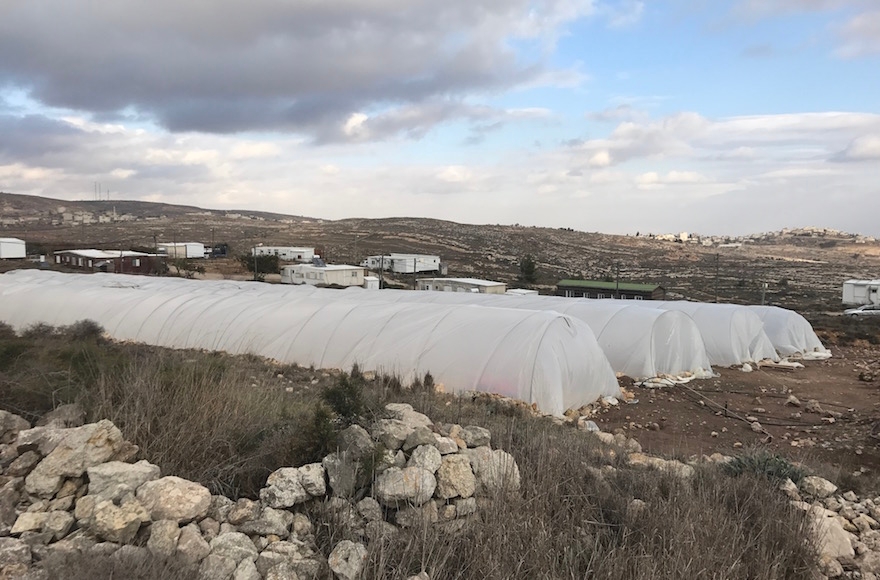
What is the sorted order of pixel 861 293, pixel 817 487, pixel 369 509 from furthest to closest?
pixel 861 293 < pixel 817 487 < pixel 369 509

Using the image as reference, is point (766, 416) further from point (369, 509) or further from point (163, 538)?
point (163, 538)

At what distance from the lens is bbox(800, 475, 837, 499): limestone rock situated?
19.4ft

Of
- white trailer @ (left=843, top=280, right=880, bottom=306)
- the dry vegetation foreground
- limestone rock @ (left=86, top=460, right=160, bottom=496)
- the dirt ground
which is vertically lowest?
the dirt ground

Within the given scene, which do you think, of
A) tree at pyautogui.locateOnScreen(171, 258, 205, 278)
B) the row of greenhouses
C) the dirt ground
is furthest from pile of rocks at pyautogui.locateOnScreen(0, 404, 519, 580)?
tree at pyautogui.locateOnScreen(171, 258, 205, 278)

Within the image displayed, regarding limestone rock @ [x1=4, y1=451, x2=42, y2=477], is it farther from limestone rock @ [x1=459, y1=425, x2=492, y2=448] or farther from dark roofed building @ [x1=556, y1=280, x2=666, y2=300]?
dark roofed building @ [x1=556, y1=280, x2=666, y2=300]

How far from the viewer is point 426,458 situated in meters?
4.76

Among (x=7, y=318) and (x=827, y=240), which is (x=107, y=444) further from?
(x=827, y=240)

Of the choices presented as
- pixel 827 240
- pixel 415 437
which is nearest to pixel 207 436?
pixel 415 437

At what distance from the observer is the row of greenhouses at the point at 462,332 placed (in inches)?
523

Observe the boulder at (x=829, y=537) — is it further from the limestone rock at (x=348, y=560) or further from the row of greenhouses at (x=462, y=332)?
the row of greenhouses at (x=462, y=332)

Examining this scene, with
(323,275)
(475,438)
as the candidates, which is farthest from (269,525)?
(323,275)

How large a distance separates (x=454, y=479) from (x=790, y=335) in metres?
26.2

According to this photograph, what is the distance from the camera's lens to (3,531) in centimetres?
357

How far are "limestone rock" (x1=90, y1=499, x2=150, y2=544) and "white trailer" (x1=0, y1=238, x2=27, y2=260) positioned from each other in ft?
255
